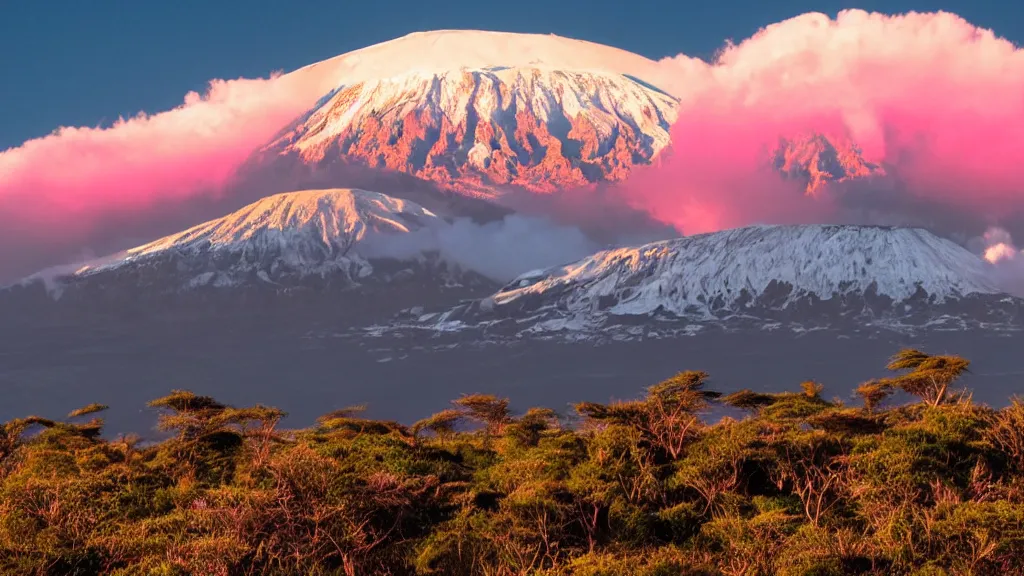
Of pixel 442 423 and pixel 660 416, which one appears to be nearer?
pixel 660 416

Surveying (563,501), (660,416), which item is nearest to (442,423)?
(660,416)

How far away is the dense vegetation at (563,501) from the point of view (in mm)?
37500

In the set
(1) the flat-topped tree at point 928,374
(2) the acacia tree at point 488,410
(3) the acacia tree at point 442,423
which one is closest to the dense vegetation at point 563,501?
(1) the flat-topped tree at point 928,374

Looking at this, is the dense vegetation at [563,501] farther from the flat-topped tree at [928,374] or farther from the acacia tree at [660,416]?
the flat-topped tree at [928,374]

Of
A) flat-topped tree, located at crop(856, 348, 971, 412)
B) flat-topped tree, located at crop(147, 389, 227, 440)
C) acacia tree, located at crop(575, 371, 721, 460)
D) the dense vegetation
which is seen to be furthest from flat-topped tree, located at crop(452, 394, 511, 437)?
flat-topped tree, located at crop(856, 348, 971, 412)

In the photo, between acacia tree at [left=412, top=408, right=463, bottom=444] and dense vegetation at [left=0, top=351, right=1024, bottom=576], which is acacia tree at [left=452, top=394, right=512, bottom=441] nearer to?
acacia tree at [left=412, top=408, right=463, bottom=444]

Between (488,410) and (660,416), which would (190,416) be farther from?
(660,416)

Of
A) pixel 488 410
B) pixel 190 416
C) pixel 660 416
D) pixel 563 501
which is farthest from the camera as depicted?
pixel 488 410

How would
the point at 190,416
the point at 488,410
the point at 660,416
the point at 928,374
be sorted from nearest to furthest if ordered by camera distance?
the point at 660,416, the point at 190,416, the point at 928,374, the point at 488,410

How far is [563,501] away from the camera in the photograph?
147 feet

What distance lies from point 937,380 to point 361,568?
47191 millimetres

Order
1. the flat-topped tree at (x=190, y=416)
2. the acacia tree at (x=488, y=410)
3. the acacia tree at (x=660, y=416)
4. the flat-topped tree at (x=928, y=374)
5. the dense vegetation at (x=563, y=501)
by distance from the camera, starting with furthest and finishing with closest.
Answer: the acacia tree at (x=488, y=410) < the flat-topped tree at (x=928, y=374) < the flat-topped tree at (x=190, y=416) < the acacia tree at (x=660, y=416) < the dense vegetation at (x=563, y=501)

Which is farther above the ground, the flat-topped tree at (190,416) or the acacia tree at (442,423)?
the flat-topped tree at (190,416)

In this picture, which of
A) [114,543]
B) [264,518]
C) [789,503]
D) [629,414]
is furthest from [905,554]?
[114,543]
